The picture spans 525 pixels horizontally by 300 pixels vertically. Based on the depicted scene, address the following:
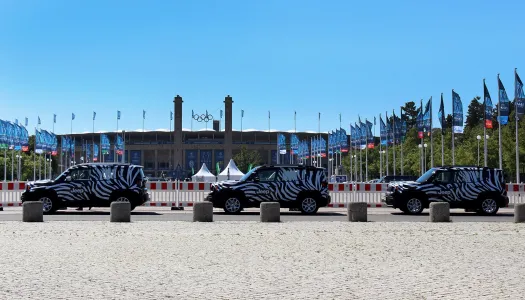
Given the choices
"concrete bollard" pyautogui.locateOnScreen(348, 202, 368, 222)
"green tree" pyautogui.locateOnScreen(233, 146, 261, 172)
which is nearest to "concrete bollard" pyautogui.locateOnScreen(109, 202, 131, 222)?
"concrete bollard" pyautogui.locateOnScreen(348, 202, 368, 222)

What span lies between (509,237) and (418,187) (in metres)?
9.34

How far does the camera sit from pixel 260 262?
12.2m

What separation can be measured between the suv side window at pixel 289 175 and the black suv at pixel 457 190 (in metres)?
3.59

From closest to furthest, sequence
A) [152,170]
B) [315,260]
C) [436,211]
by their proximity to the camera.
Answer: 1. [315,260]
2. [436,211]
3. [152,170]

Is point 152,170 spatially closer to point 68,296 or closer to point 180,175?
point 180,175

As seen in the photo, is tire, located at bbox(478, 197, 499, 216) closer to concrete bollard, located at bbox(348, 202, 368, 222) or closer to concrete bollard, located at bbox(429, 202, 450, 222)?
concrete bollard, located at bbox(429, 202, 450, 222)

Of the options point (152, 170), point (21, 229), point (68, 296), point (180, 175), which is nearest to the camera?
point (68, 296)

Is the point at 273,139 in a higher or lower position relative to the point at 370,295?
higher

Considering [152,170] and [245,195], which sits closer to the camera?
[245,195]

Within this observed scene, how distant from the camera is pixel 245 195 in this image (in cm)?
2578

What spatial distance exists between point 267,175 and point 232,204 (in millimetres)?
1555

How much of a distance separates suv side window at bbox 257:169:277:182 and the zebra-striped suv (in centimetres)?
407

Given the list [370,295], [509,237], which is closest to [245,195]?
[509,237]

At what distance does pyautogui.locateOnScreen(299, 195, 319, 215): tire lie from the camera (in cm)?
2622
